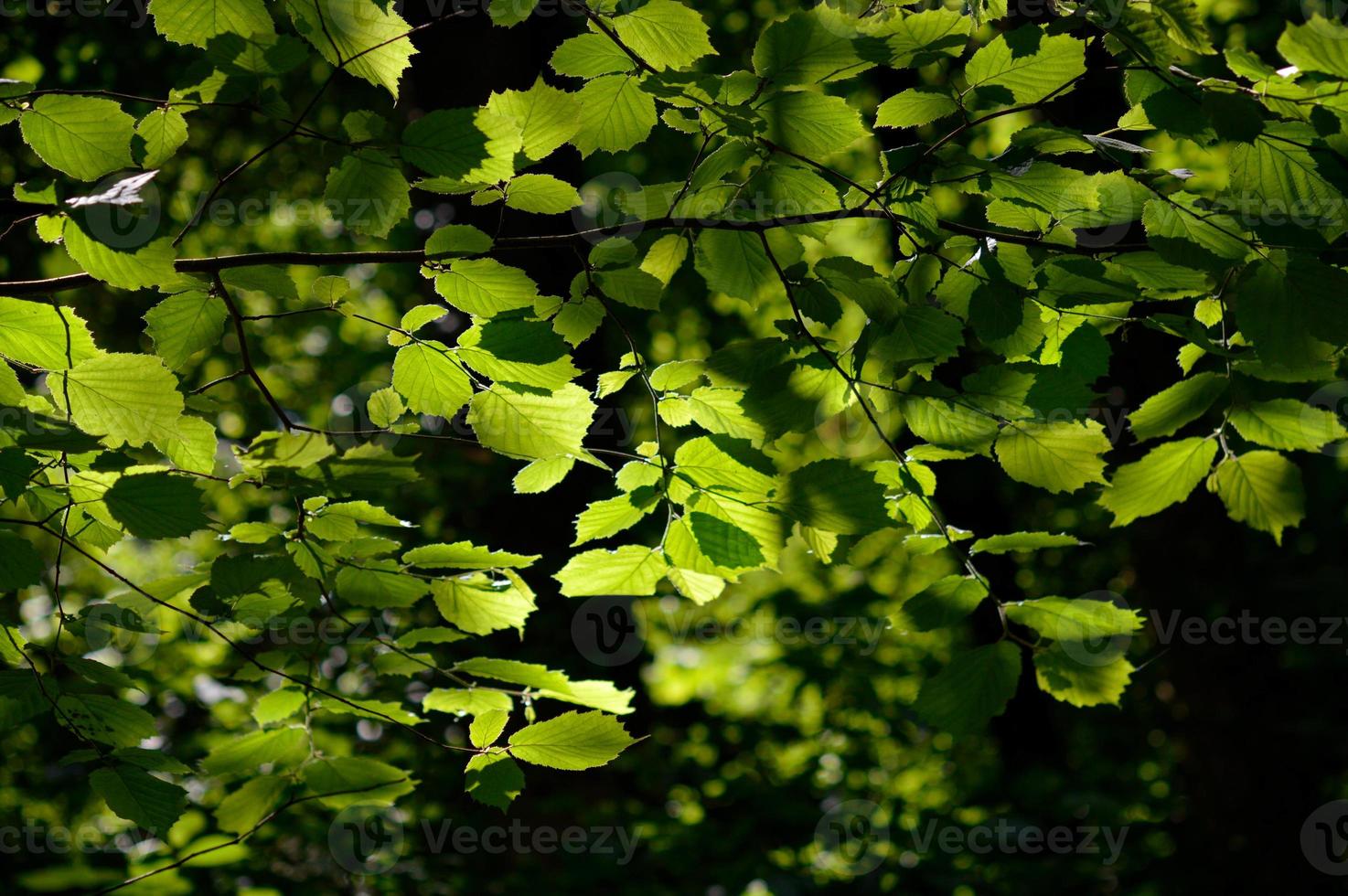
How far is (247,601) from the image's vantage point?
1.73m

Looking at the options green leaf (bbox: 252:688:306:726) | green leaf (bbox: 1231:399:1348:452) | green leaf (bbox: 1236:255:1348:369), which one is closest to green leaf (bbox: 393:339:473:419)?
green leaf (bbox: 252:688:306:726)

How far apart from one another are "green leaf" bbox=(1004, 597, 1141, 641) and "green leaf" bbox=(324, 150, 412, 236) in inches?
50.4

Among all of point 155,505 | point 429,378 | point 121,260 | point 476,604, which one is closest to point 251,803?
point 476,604

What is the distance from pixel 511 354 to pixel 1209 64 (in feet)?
3.66

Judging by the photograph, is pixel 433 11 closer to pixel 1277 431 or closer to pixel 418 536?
pixel 1277 431

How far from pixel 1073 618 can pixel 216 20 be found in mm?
1737

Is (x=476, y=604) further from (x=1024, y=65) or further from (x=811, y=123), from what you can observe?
(x=1024, y=65)

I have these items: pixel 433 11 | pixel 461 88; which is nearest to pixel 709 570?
pixel 433 11

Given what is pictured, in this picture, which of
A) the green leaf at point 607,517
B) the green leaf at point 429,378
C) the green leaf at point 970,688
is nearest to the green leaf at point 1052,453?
the green leaf at point 970,688

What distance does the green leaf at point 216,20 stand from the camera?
4.51ft

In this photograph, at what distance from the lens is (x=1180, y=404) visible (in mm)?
1877

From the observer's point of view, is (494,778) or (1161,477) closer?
(494,778)

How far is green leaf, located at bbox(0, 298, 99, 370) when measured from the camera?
139 cm

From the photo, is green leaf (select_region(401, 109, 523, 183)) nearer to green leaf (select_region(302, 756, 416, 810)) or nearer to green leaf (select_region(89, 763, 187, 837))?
green leaf (select_region(89, 763, 187, 837))
